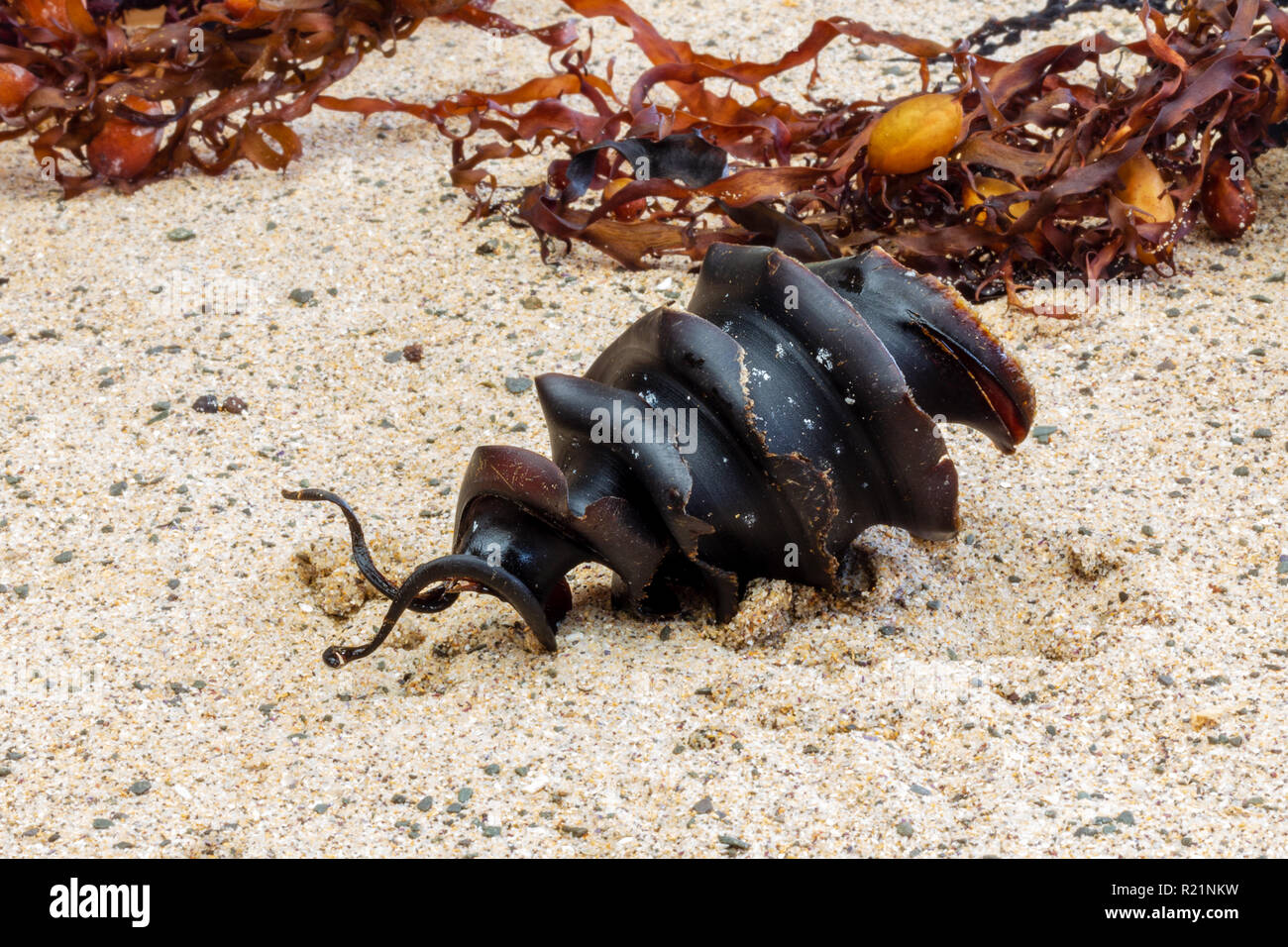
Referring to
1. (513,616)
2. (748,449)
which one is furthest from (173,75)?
(748,449)

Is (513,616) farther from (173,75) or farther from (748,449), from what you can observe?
(173,75)

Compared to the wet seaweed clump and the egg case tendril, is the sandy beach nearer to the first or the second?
the egg case tendril

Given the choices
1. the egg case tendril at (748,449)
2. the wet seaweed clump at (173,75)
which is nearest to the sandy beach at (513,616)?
the egg case tendril at (748,449)

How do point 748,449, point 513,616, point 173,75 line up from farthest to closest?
1. point 173,75
2. point 513,616
3. point 748,449

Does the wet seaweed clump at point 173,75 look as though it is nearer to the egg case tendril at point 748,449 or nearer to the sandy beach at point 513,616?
the sandy beach at point 513,616

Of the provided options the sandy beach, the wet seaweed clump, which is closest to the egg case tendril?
the sandy beach
